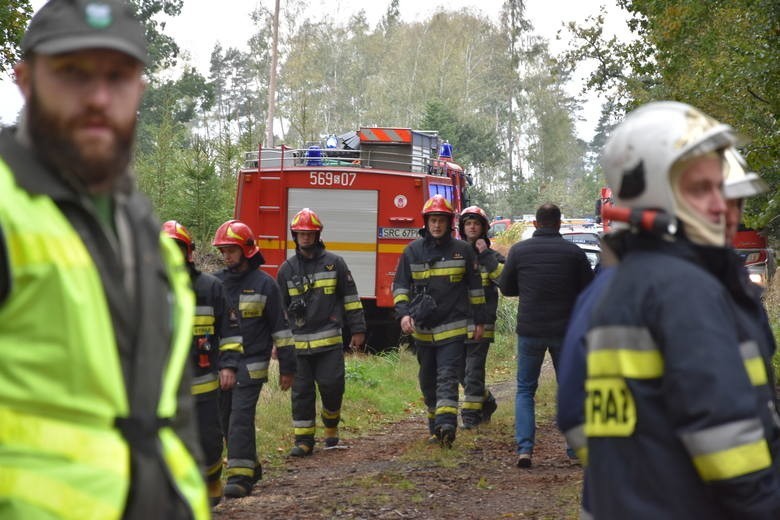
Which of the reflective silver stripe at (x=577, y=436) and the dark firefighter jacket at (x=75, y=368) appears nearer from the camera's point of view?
the dark firefighter jacket at (x=75, y=368)

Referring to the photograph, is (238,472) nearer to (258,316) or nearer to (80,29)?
(258,316)

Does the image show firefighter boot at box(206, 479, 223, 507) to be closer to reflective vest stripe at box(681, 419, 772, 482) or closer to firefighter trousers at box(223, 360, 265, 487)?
firefighter trousers at box(223, 360, 265, 487)

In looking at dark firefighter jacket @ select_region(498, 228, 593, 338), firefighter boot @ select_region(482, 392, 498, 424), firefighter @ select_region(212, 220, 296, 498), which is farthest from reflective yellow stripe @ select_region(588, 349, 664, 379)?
firefighter boot @ select_region(482, 392, 498, 424)

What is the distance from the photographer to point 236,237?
8461mm

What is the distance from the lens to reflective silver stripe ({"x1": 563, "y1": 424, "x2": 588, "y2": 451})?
3309 mm

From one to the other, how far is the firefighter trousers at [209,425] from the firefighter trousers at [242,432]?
0.86 meters

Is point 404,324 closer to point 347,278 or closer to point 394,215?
point 347,278

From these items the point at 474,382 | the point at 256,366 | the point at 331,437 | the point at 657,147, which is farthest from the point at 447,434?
the point at 657,147

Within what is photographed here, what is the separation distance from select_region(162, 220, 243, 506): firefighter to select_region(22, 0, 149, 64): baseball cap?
502 centimetres

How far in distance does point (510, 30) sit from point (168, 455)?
6674 cm

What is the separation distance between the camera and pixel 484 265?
11336 millimetres

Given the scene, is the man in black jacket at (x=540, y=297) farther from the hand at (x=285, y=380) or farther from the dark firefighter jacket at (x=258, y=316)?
the dark firefighter jacket at (x=258, y=316)

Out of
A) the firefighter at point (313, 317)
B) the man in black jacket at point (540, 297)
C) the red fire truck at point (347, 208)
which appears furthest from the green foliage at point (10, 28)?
the man in black jacket at point (540, 297)

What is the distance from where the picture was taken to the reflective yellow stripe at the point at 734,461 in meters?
2.71
